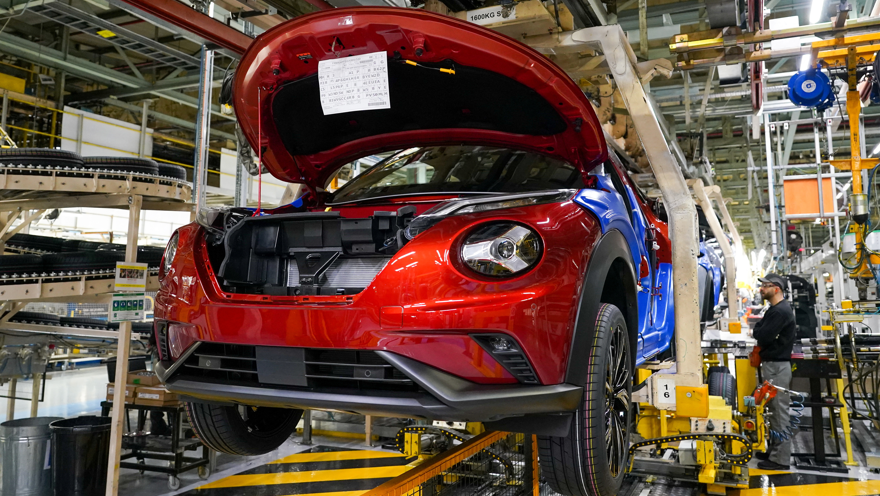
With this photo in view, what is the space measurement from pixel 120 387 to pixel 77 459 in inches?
36.1

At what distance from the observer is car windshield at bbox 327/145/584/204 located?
2438 millimetres

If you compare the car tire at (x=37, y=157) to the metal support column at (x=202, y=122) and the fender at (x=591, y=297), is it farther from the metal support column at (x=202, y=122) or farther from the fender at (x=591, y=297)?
the fender at (x=591, y=297)

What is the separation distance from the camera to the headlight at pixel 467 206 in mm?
1812

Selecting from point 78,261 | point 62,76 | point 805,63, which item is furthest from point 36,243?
point 62,76

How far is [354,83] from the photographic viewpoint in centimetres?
212

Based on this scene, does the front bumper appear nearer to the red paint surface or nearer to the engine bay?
the red paint surface

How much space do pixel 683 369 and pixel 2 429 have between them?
448cm

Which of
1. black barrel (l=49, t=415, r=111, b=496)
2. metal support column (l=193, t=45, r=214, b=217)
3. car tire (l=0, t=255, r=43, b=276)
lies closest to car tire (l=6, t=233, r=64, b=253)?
black barrel (l=49, t=415, r=111, b=496)

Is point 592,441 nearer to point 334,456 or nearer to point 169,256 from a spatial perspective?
point 169,256

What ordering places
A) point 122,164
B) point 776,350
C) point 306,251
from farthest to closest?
1. point 776,350
2. point 122,164
3. point 306,251

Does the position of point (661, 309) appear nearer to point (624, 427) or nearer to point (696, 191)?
point (624, 427)

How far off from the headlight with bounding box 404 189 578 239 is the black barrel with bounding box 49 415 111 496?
3774 mm

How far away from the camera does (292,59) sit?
7.09 feet

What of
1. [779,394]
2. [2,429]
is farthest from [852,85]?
[2,429]
